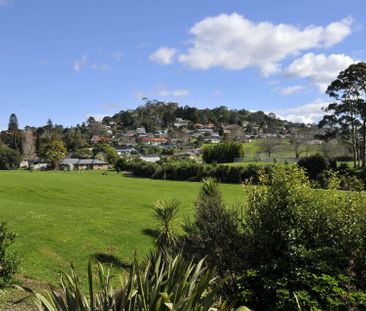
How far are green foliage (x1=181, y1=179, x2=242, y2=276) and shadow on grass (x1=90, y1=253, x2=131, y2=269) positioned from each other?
6375mm

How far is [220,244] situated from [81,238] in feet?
37.3

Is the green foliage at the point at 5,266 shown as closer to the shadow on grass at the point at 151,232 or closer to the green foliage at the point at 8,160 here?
the shadow on grass at the point at 151,232

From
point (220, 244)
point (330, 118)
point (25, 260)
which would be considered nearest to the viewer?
point (220, 244)

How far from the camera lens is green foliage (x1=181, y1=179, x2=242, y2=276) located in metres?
9.76

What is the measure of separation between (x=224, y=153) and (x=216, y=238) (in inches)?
3326

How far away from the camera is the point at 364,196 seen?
42.6 feet

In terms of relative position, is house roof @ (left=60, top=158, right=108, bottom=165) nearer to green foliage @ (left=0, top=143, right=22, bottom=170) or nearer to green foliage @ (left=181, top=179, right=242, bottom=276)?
green foliage @ (left=0, top=143, right=22, bottom=170)

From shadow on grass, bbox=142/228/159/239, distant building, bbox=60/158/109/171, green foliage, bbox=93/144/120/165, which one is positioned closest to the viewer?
shadow on grass, bbox=142/228/159/239

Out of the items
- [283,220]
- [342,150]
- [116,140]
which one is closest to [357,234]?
[283,220]

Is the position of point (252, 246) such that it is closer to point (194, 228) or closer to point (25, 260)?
point (194, 228)

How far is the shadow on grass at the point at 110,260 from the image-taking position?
17913 millimetres

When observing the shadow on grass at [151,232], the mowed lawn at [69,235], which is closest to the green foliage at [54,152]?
the mowed lawn at [69,235]

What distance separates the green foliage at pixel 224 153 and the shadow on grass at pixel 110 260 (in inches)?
2964

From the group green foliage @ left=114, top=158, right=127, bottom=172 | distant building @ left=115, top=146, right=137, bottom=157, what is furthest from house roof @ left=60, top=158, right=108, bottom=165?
distant building @ left=115, top=146, right=137, bottom=157
